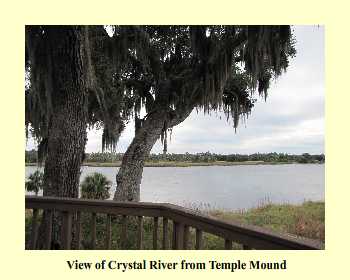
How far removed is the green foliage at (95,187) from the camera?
12845 mm

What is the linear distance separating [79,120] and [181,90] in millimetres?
4264

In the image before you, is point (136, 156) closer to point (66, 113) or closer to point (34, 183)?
point (66, 113)

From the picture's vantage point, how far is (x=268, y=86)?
32.1 ft

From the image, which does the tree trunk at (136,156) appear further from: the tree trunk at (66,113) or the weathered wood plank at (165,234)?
the weathered wood plank at (165,234)

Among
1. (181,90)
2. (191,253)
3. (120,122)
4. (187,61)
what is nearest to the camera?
(191,253)

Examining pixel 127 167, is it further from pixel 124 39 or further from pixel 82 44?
pixel 82 44

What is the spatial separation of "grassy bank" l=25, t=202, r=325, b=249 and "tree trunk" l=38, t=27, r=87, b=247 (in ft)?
6.08

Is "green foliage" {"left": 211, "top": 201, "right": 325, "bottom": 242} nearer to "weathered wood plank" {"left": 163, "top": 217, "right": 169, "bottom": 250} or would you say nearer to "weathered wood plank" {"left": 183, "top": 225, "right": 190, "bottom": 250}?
"weathered wood plank" {"left": 163, "top": 217, "right": 169, "bottom": 250}

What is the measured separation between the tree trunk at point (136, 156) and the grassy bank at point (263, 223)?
635 millimetres

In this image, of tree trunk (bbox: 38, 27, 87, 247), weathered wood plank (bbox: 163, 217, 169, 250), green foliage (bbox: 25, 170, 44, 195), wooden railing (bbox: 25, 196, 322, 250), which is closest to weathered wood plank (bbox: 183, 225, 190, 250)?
wooden railing (bbox: 25, 196, 322, 250)

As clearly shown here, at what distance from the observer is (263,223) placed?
1090 cm

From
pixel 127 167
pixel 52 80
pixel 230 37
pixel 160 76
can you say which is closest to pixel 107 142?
pixel 127 167

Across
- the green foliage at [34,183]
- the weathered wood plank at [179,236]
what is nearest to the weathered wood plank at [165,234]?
the weathered wood plank at [179,236]

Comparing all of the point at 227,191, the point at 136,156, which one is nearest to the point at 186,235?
the point at 136,156
